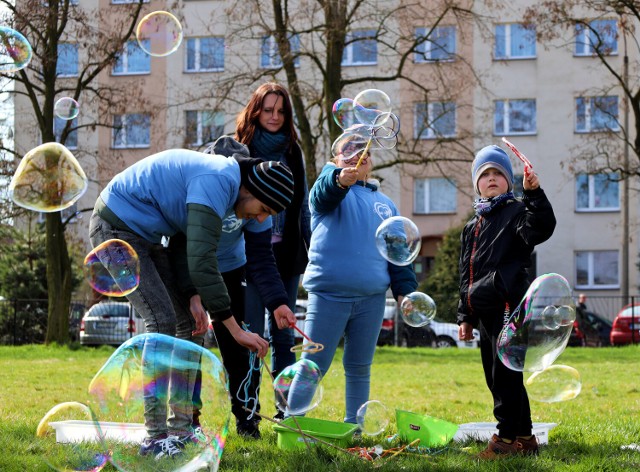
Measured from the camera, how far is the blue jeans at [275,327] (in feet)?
16.9

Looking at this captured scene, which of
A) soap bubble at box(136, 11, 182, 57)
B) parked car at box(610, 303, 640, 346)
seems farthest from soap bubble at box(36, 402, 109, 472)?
parked car at box(610, 303, 640, 346)

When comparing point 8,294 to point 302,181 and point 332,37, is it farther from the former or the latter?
point 302,181

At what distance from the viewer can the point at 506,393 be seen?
14.7 ft

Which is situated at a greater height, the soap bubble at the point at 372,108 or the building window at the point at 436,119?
the building window at the point at 436,119

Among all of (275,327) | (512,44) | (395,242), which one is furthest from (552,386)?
(512,44)

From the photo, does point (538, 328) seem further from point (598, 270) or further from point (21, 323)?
point (598, 270)

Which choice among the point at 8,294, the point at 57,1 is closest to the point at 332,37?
the point at 57,1

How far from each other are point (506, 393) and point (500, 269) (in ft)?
2.04

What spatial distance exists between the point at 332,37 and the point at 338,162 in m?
12.3

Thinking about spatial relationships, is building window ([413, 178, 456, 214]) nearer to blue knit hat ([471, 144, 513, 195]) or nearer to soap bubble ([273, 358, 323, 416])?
blue knit hat ([471, 144, 513, 195])

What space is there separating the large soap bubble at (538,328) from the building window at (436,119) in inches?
544

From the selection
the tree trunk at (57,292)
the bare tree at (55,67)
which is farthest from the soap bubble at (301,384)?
the tree trunk at (57,292)

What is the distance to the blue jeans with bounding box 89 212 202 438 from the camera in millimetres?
3830

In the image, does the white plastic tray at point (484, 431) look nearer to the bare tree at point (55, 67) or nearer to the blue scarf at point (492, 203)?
the blue scarf at point (492, 203)
